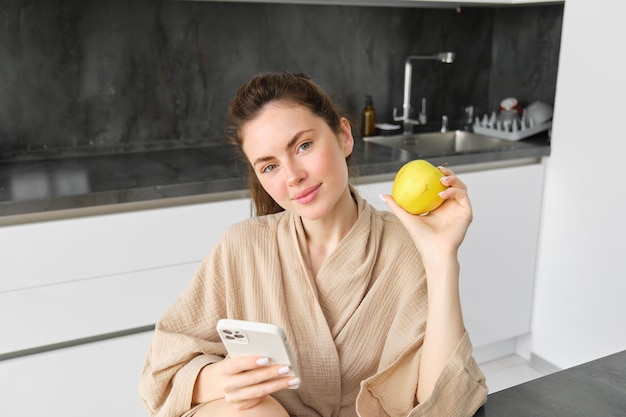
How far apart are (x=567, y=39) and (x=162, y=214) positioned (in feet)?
5.07

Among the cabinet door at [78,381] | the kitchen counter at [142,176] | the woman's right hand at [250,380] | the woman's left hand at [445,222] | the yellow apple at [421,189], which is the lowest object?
the cabinet door at [78,381]

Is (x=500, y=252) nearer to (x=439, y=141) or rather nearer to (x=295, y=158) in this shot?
(x=439, y=141)

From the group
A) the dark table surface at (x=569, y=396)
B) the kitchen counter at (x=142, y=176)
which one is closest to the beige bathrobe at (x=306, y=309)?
the dark table surface at (x=569, y=396)

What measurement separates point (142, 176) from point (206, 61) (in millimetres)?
672

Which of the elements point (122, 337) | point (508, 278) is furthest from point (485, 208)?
point (122, 337)

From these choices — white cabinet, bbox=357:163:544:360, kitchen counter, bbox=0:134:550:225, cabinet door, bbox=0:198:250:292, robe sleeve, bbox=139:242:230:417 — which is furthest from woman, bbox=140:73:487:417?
white cabinet, bbox=357:163:544:360

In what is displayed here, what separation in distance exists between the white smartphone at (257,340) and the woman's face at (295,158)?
336mm

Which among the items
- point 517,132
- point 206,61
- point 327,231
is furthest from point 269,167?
point 517,132

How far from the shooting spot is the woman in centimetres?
98

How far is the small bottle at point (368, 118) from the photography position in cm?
271

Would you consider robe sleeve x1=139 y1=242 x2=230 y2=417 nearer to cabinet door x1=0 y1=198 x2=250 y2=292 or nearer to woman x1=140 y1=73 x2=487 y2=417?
woman x1=140 y1=73 x2=487 y2=417

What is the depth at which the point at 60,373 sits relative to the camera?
1807 millimetres

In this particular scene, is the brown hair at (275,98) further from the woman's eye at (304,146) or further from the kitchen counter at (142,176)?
the kitchen counter at (142,176)

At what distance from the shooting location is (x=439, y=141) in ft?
9.41
